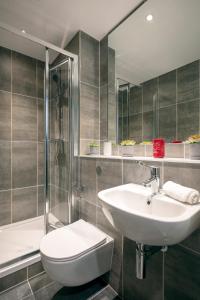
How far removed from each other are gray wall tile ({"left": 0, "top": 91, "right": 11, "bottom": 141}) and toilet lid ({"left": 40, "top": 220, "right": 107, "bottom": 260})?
Result: 4.30ft

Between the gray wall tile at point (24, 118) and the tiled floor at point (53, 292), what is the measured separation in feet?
4.89

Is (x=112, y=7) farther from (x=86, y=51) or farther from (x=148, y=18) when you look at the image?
(x=86, y=51)

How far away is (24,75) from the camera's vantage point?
2.04 m

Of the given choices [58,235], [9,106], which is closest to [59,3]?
[9,106]

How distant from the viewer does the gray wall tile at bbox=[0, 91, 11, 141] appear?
190 centimetres

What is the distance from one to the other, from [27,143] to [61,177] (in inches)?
28.0

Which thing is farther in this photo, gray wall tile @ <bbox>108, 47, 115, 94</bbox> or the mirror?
gray wall tile @ <bbox>108, 47, 115, 94</bbox>

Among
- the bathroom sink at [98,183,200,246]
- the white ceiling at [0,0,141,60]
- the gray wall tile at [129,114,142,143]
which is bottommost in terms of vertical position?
the bathroom sink at [98,183,200,246]

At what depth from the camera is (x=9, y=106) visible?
1944 mm

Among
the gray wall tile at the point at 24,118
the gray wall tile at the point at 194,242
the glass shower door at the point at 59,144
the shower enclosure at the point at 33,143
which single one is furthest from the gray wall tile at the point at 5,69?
the gray wall tile at the point at 194,242

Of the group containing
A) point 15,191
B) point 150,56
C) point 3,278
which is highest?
point 150,56

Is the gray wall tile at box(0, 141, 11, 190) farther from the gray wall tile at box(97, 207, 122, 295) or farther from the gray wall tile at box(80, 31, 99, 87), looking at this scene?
the gray wall tile at box(97, 207, 122, 295)

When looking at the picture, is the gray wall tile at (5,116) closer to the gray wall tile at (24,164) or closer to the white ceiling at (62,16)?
the gray wall tile at (24,164)

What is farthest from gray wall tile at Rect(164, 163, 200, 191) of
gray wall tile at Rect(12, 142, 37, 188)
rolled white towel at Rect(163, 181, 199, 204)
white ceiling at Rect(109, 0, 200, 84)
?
gray wall tile at Rect(12, 142, 37, 188)
